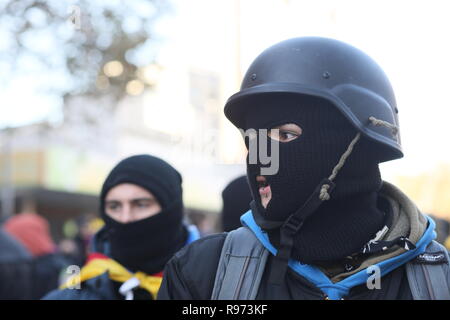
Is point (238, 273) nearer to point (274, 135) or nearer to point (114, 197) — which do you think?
point (274, 135)

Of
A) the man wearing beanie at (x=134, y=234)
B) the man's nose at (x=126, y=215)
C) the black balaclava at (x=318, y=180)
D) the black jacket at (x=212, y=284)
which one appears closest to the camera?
the black jacket at (x=212, y=284)

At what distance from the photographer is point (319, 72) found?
221 centimetres

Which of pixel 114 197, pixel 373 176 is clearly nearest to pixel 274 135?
pixel 373 176

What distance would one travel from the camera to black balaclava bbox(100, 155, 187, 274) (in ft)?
10.9

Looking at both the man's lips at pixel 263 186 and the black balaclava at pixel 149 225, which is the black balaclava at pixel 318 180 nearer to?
the man's lips at pixel 263 186

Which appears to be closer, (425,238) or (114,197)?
(425,238)

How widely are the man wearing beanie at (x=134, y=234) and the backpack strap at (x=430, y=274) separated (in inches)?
62.7

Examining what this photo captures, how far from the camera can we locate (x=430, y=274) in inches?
73.0

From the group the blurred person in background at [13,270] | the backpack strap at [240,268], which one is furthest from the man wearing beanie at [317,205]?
the blurred person in background at [13,270]

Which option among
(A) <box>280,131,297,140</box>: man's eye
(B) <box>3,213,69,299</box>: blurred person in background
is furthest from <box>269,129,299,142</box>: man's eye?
(B) <box>3,213,69,299</box>: blurred person in background

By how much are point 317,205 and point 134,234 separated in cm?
150

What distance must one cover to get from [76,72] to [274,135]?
5.24 m

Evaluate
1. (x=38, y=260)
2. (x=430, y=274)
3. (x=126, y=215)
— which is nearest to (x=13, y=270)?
(x=38, y=260)

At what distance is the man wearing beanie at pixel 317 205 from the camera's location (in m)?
1.92
